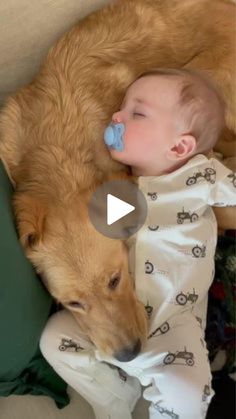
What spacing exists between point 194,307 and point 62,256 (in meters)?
0.47

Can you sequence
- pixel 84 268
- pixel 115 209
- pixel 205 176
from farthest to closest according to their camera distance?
pixel 205 176, pixel 115 209, pixel 84 268

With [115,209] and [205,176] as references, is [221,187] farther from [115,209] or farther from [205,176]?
[115,209]

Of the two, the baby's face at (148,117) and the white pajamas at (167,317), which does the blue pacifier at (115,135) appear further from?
the white pajamas at (167,317)

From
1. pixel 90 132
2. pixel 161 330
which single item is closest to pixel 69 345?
pixel 161 330

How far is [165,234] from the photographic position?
1.62 meters

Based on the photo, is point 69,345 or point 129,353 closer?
point 129,353

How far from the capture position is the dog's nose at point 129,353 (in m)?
1.46

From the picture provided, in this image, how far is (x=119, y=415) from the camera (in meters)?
1.64

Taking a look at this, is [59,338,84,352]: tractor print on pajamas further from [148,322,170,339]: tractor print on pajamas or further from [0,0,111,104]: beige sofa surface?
[0,0,111,104]: beige sofa surface

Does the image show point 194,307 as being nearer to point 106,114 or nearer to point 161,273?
point 161,273

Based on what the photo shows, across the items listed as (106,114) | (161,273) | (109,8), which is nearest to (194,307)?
(161,273)

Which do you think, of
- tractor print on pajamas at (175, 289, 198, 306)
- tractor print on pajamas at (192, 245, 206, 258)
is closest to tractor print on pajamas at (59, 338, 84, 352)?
tractor print on pajamas at (175, 289, 198, 306)

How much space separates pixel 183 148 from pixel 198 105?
139 millimetres
